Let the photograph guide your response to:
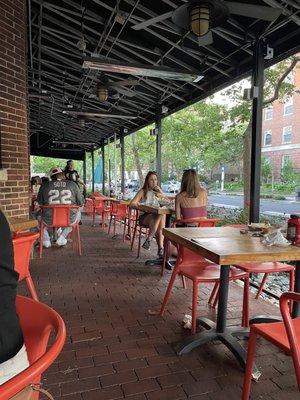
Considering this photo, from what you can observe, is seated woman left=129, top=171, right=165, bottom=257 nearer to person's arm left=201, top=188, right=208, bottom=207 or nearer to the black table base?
person's arm left=201, top=188, right=208, bottom=207

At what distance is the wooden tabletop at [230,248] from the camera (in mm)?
1972

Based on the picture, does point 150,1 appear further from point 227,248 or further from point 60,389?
point 60,389

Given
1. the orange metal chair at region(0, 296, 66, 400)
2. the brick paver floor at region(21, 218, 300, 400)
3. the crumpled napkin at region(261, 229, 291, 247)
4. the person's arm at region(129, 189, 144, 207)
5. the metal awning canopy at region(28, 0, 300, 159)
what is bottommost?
the brick paver floor at region(21, 218, 300, 400)

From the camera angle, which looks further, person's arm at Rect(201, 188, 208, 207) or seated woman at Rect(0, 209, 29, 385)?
person's arm at Rect(201, 188, 208, 207)

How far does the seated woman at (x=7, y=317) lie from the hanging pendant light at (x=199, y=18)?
215 cm

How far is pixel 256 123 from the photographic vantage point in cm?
395

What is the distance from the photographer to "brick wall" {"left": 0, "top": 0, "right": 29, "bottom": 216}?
13.3 ft

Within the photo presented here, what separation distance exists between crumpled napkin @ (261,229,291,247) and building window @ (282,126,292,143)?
20.9 meters

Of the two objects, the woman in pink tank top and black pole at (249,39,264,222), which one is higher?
black pole at (249,39,264,222)

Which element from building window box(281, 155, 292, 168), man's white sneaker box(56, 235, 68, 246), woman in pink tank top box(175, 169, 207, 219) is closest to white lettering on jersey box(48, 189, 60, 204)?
man's white sneaker box(56, 235, 68, 246)

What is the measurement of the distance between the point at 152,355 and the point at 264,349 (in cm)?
82

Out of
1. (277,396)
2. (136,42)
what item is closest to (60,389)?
(277,396)

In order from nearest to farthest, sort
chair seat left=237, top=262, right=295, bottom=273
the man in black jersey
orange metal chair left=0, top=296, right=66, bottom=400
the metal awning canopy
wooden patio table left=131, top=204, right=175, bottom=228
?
orange metal chair left=0, top=296, right=66, bottom=400, chair seat left=237, top=262, right=295, bottom=273, the metal awning canopy, wooden patio table left=131, top=204, right=175, bottom=228, the man in black jersey

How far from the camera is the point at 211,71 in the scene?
5.30 metres
